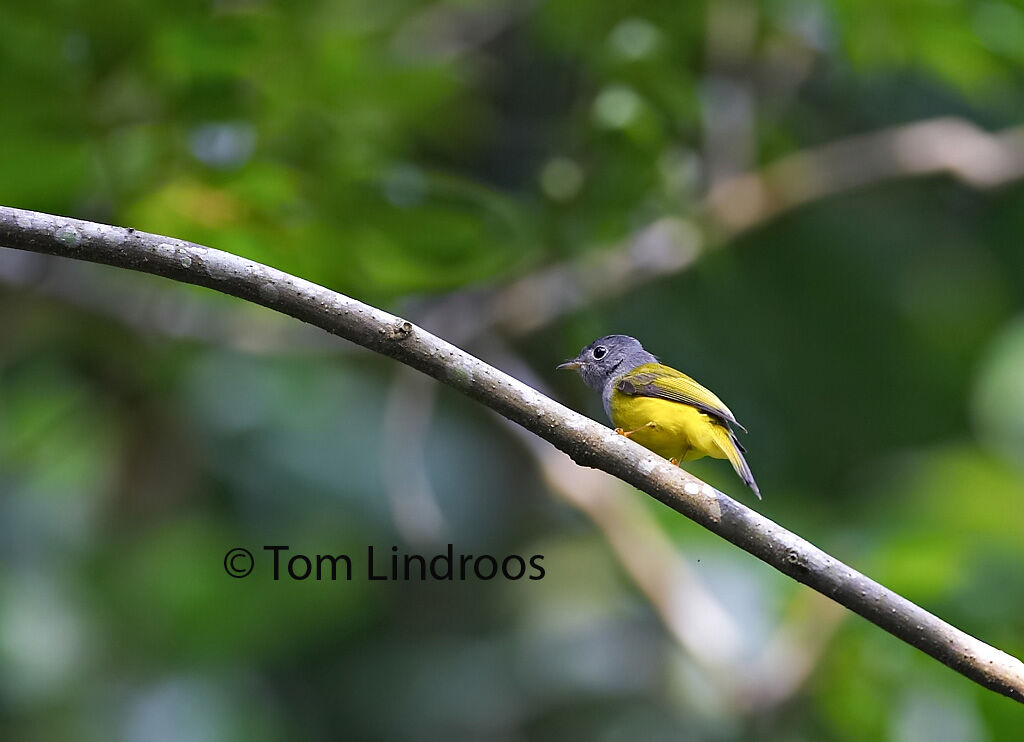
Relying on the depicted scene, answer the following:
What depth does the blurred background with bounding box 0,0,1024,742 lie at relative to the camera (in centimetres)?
307

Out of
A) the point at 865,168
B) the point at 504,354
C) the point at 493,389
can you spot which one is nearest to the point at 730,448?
the point at 493,389

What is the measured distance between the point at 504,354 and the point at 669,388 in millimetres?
1862

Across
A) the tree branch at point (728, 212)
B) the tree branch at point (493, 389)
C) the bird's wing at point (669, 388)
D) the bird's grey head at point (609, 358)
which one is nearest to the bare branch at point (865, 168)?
the tree branch at point (728, 212)

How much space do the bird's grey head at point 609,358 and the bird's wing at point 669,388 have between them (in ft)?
0.13

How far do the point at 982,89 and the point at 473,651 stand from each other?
10.9 ft

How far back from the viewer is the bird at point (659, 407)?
6.67 feet

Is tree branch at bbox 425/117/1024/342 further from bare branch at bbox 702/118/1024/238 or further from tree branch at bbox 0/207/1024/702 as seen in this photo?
tree branch at bbox 0/207/1024/702

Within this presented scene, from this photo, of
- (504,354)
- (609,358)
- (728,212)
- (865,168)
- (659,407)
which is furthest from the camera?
(865,168)

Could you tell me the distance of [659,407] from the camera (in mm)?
2123

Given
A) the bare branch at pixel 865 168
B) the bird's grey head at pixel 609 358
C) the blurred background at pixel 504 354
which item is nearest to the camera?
the bird's grey head at pixel 609 358

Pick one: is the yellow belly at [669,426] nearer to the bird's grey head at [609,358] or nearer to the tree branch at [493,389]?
the bird's grey head at [609,358]

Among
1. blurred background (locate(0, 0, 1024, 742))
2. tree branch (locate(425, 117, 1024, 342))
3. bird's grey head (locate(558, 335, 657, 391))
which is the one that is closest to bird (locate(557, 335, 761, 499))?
bird's grey head (locate(558, 335, 657, 391))

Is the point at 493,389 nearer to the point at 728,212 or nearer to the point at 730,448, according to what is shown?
the point at 730,448

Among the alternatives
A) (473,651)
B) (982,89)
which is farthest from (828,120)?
(473,651)
